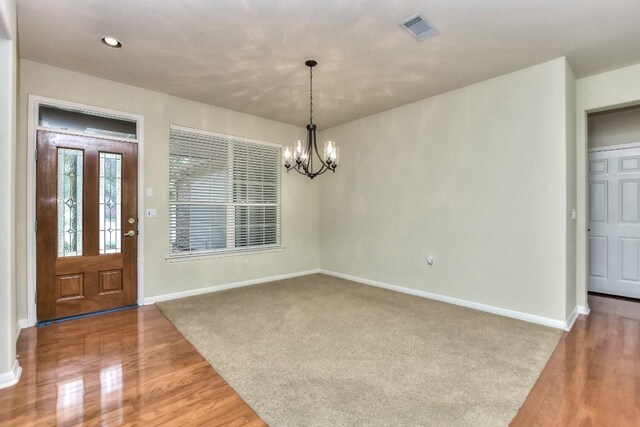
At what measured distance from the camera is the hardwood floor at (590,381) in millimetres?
1852

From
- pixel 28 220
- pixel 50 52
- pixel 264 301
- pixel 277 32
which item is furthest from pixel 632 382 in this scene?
pixel 50 52

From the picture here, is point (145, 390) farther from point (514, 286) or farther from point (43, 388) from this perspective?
point (514, 286)

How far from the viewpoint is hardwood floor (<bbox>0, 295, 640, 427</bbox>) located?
186 cm

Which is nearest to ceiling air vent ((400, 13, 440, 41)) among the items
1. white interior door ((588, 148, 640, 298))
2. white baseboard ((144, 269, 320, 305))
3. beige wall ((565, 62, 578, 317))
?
beige wall ((565, 62, 578, 317))

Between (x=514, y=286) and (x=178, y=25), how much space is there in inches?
165

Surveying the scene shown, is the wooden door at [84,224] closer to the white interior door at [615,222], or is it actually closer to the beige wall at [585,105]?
the beige wall at [585,105]

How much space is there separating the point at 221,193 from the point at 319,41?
8.95ft

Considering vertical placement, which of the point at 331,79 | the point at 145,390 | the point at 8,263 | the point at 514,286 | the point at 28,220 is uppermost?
the point at 331,79

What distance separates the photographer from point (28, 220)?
128 inches

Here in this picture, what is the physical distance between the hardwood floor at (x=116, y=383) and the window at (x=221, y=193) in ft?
5.05

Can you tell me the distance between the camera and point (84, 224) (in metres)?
3.60

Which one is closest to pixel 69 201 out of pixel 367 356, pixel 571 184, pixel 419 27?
pixel 367 356

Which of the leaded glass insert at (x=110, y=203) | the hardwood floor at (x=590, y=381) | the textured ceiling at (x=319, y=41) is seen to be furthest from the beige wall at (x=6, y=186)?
the hardwood floor at (x=590, y=381)

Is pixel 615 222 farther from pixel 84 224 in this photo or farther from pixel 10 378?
pixel 84 224
